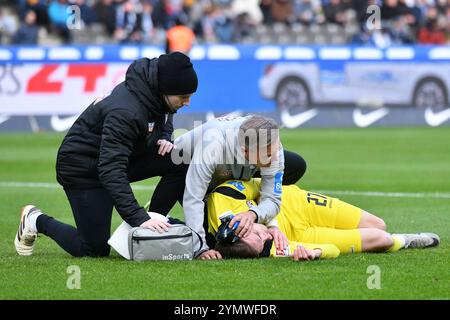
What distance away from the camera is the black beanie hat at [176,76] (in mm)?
8625

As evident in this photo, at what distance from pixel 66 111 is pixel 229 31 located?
27.0 feet

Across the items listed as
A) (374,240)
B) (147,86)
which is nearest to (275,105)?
(374,240)

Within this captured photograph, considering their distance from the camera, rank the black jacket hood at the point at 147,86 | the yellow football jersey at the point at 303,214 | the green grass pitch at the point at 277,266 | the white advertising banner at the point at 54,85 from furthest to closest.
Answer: the white advertising banner at the point at 54,85, the yellow football jersey at the point at 303,214, the black jacket hood at the point at 147,86, the green grass pitch at the point at 277,266

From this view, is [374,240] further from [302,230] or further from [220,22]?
[220,22]

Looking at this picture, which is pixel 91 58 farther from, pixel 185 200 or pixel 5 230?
pixel 185 200

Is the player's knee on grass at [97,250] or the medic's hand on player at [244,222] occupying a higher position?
the medic's hand on player at [244,222]

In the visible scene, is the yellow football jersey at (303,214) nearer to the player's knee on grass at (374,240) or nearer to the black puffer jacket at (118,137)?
the player's knee on grass at (374,240)

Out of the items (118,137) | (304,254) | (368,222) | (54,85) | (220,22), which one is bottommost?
(304,254)

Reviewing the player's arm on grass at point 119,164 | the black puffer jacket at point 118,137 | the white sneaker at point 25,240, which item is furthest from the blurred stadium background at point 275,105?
the black puffer jacket at point 118,137

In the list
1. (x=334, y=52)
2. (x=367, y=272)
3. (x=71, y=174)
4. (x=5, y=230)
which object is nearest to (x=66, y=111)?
(x=334, y=52)

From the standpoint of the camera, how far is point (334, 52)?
25391mm

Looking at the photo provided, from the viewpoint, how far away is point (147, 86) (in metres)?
8.77

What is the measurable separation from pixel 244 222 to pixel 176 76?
1311 mm

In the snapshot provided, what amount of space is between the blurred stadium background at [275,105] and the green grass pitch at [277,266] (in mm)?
21
